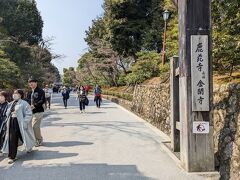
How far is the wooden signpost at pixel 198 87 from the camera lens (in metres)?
7.23

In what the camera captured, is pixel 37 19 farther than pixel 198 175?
Yes

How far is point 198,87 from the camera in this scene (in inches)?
285

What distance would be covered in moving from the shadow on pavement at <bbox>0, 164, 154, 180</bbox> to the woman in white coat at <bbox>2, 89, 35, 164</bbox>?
75 cm

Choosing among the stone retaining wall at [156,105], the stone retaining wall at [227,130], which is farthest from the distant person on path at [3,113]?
the stone retaining wall at [156,105]

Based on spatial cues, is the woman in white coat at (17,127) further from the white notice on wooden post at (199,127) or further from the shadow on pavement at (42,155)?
the white notice on wooden post at (199,127)

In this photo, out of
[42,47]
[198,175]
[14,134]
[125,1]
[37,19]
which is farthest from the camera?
[42,47]

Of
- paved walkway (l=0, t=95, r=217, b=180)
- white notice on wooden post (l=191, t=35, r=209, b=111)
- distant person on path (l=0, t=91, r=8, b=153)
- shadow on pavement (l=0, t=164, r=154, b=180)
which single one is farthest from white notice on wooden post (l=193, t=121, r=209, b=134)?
distant person on path (l=0, t=91, r=8, b=153)

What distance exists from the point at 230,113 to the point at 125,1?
2915 centimetres

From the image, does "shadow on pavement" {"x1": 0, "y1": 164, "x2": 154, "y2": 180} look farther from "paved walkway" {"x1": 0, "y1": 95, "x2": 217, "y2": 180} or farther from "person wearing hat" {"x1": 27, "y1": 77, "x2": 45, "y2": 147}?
"person wearing hat" {"x1": 27, "y1": 77, "x2": 45, "y2": 147}

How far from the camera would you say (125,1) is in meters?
35.0

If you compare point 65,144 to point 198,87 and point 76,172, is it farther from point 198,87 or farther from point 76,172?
point 198,87

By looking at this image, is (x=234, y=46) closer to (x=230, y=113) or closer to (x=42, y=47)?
(x=230, y=113)

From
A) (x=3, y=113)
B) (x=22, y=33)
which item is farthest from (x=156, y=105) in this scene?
(x=22, y=33)

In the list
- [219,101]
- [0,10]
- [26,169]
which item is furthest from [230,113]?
[0,10]
